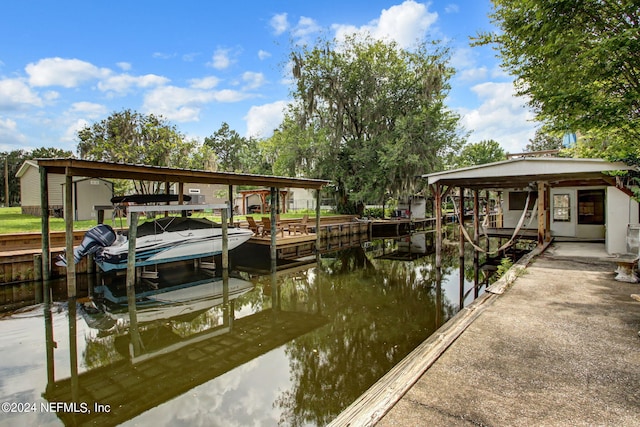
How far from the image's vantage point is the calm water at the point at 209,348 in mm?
3869

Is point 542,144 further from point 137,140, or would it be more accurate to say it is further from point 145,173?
point 145,173

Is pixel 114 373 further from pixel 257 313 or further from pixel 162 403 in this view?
pixel 257 313

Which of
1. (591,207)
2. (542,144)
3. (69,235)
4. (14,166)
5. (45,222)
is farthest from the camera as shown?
(542,144)

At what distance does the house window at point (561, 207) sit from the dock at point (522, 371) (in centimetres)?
965

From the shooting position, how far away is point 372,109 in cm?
2112

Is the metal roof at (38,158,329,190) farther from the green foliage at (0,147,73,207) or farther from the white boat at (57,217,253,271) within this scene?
the green foliage at (0,147,73,207)

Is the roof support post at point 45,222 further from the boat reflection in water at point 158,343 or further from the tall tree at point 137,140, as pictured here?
the tall tree at point 137,140

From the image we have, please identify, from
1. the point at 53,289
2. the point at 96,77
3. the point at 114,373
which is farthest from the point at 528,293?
the point at 96,77

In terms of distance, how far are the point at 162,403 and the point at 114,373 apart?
130 cm

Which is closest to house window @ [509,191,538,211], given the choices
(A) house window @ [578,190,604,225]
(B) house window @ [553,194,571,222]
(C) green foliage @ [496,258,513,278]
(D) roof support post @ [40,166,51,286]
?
(B) house window @ [553,194,571,222]

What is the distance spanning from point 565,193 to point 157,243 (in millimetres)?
15459

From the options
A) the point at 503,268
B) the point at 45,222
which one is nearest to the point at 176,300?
the point at 45,222

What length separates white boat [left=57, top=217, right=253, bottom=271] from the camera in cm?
923

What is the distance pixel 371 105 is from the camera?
21.3m
